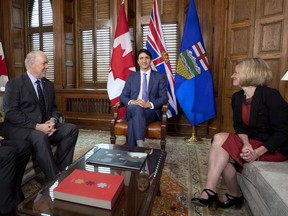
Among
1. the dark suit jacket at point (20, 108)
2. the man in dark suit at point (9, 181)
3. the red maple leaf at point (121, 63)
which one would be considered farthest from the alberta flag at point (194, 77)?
the man in dark suit at point (9, 181)

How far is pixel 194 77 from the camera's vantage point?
10.8 feet

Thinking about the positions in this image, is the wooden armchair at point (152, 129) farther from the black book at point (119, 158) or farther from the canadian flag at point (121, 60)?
the canadian flag at point (121, 60)

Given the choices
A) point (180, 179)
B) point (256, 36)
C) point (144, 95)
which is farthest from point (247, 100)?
point (256, 36)

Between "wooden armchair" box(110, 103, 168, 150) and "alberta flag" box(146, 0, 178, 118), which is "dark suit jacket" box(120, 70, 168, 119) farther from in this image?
"alberta flag" box(146, 0, 178, 118)

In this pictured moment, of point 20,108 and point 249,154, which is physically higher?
point 20,108

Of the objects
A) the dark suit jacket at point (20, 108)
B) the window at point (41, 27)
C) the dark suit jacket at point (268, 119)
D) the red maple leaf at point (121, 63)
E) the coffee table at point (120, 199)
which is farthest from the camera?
the window at point (41, 27)

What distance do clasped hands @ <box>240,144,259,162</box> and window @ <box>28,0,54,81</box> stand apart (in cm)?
390

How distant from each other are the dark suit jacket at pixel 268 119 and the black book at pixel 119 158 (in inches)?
31.3

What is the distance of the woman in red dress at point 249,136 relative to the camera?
153 cm

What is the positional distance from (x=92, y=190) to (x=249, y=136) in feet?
4.08

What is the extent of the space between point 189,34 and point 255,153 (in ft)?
7.16

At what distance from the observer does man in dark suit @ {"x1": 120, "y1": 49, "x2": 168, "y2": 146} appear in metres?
2.44

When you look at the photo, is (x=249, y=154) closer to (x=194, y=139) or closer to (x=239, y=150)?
(x=239, y=150)

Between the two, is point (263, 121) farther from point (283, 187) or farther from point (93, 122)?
point (93, 122)
